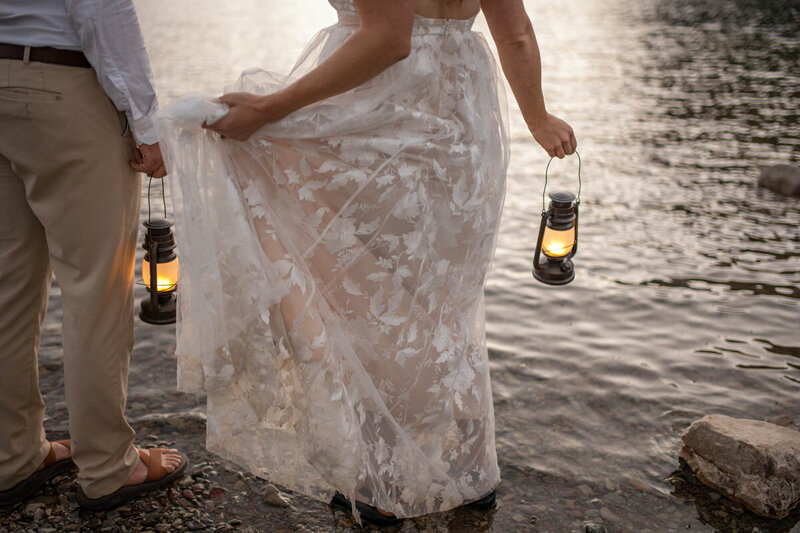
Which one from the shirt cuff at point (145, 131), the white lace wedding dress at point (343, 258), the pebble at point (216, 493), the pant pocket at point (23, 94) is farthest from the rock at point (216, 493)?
the pant pocket at point (23, 94)

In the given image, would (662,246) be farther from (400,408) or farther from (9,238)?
(9,238)

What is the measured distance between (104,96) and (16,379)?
1.02m

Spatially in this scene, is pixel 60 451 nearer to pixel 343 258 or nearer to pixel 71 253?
pixel 71 253

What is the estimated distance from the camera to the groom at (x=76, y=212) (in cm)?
207

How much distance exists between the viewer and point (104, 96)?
2188 mm

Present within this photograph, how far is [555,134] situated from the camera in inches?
101

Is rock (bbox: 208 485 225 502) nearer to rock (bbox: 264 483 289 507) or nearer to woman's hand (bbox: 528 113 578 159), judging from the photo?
rock (bbox: 264 483 289 507)

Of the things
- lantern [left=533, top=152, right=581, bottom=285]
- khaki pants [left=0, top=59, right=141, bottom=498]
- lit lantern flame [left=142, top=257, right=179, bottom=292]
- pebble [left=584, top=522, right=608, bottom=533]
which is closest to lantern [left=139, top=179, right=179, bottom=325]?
lit lantern flame [left=142, top=257, right=179, bottom=292]

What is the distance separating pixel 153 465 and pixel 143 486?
8 cm

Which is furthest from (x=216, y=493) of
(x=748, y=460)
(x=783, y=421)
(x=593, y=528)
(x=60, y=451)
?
(x=783, y=421)

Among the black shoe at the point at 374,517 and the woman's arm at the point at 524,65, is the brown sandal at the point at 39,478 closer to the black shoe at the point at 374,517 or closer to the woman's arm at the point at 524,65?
the black shoe at the point at 374,517

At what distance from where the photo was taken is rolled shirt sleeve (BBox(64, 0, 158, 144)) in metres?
2.04

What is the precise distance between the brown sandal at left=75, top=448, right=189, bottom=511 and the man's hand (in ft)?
3.59

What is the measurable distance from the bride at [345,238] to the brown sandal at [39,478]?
82 cm
